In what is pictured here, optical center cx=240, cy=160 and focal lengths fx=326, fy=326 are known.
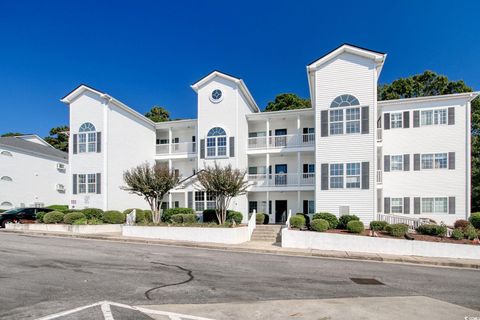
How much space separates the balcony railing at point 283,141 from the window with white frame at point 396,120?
18.5ft

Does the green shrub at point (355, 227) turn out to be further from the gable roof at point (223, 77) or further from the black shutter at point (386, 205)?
the gable roof at point (223, 77)

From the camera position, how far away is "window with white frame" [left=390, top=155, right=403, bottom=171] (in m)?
23.3

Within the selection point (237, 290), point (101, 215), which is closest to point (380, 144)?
point (237, 290)

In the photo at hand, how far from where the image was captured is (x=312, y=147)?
24328 millimetres

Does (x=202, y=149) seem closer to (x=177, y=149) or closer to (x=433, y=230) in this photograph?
(x=177, y=149)

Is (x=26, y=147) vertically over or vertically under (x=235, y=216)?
over

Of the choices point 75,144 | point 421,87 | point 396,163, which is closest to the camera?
point 396,163

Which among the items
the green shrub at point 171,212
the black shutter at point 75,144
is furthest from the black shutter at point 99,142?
the green shrub at point 171,212

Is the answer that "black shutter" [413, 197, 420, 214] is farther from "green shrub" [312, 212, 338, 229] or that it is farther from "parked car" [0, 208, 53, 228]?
"parked car" [0, 208, 53, 228]

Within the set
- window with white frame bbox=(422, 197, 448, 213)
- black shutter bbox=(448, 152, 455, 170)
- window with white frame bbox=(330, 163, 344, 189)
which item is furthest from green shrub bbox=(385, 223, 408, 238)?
black shutter bbox=(448, 152, 455, 170)

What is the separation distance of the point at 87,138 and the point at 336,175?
19.4 metres

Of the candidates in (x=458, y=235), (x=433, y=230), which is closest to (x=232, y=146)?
(x=433, y=230)

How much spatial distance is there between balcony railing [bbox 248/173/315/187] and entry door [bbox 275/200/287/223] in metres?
2.04

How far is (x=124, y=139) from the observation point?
27000mm
